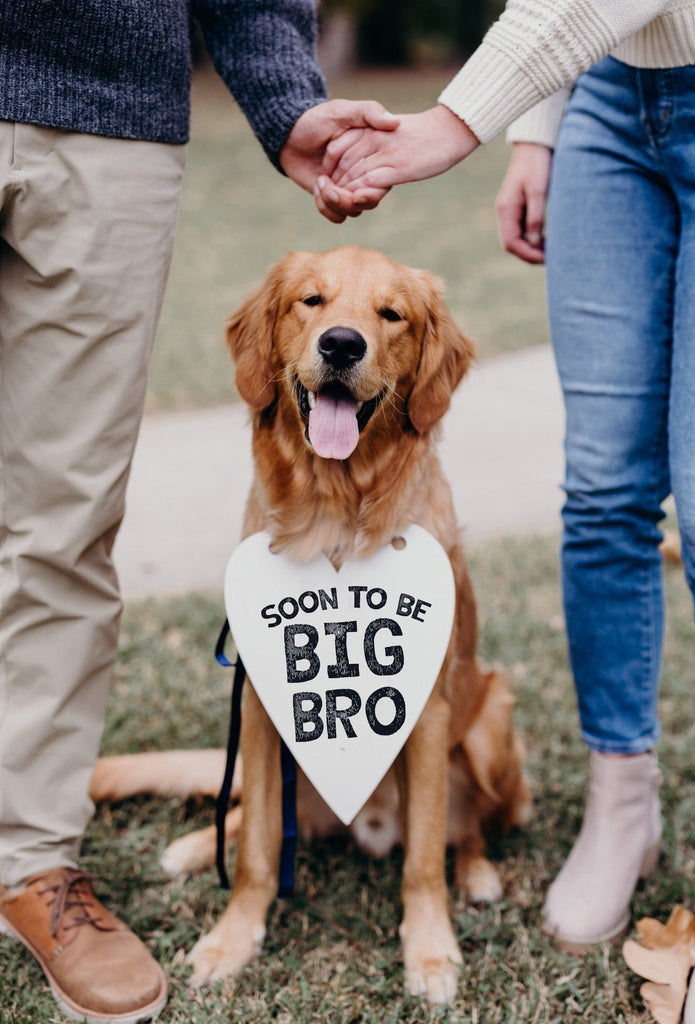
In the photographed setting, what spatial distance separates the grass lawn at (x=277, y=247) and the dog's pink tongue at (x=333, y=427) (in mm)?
4207

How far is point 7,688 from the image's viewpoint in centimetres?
225

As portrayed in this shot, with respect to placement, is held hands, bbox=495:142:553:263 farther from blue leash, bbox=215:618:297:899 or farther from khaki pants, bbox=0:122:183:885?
blue leash, bbox=215:618:297:899

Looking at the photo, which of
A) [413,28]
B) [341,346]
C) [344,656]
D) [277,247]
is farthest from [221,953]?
[413,28]

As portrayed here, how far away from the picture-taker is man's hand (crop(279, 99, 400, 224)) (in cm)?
214

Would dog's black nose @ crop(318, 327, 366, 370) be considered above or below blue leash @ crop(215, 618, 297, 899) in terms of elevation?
above

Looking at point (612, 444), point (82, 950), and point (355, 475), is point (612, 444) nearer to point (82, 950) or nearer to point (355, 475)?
point (355, 475)

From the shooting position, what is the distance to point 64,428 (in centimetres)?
216

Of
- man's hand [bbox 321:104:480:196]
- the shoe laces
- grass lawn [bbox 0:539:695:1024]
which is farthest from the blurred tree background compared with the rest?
the shoe laces

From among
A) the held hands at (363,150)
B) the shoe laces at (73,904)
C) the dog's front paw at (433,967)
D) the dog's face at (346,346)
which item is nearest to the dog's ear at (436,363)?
the dog's face at (346,346)

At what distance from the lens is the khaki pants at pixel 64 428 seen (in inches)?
79.6

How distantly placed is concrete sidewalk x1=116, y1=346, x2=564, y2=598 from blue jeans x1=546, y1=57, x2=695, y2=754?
5.86 ft

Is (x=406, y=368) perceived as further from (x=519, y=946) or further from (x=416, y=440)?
(x=519, y=946)

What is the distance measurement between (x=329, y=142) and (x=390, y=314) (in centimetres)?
41

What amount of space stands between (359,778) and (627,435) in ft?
3.11
